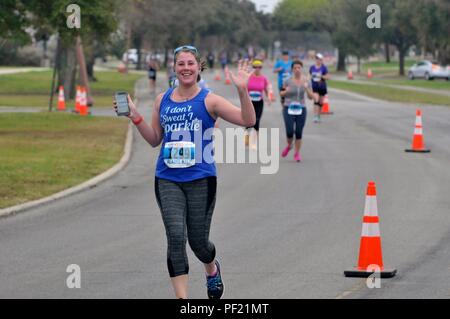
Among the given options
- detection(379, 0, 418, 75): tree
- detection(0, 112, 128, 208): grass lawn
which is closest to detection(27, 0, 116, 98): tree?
detection(0, 112, 128, 208): grass lawn

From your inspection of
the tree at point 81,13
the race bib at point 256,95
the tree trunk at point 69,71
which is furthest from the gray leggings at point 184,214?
the tree trunk at point 69,71

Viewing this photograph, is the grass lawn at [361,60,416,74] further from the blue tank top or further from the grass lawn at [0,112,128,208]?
the blue tank top

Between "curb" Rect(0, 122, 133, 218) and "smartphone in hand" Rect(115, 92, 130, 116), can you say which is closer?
"smartphone in hand" Rect(115, 92, 130, 116)

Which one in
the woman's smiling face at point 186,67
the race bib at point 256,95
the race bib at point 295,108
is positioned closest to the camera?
the woman's smiling face at point 186,67

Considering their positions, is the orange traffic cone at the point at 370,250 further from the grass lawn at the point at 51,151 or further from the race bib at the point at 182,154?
the grass lawn at the point at 51,151

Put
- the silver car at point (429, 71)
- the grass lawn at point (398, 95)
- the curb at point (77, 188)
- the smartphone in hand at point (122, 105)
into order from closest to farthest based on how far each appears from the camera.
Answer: the smartphone in hand at point (122, 105) < the curb at point (77, 188) < the grass lawn at point (398, 95) < the silver car at point (429, 71)

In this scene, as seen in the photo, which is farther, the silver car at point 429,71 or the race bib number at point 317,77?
the silver car at point 429,71

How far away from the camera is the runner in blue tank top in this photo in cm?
827

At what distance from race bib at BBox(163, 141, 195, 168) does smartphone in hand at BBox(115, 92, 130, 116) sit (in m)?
0.41

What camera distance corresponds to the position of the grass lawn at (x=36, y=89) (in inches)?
1741

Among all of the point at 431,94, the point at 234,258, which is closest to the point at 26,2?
the point at 234,258

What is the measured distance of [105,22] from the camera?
28.1m

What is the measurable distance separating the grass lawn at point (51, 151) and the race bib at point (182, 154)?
23.0 feet

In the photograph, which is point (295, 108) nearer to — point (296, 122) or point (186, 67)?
point (296, 122)
